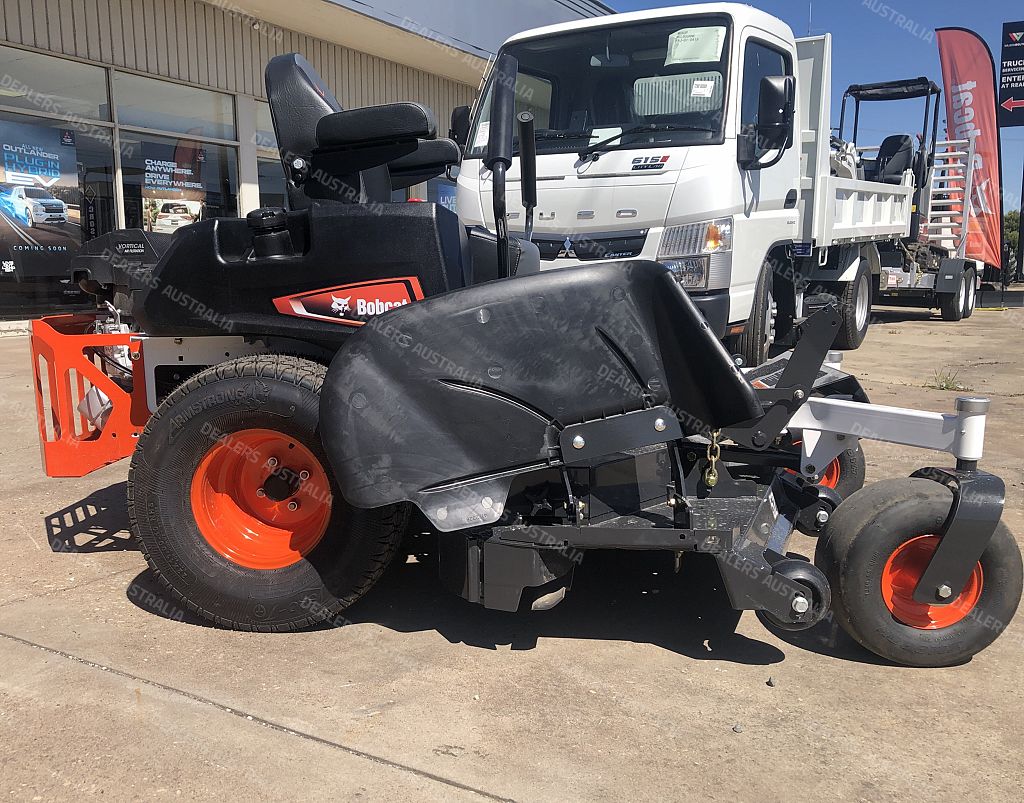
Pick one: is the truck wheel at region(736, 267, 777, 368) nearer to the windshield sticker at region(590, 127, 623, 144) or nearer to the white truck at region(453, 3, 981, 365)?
the white truck at region(453, 3, 981, 365)

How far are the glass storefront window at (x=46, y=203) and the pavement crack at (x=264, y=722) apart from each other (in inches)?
356

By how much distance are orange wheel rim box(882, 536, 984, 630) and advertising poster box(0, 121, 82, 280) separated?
35.1 ft

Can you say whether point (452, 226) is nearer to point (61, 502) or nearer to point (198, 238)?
point (198, 238)

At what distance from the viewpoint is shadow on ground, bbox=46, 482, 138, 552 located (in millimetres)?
3928

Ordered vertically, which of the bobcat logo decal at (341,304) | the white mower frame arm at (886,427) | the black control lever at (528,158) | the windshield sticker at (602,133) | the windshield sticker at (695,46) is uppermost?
the windshield sticker at (695,46)

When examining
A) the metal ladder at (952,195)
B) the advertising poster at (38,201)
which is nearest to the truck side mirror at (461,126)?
the advertising poster at (38,201)

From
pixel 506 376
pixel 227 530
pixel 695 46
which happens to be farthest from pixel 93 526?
pixel 695 46

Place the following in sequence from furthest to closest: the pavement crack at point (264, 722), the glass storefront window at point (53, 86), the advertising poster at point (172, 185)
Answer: the advertising poster at point (172, 185)
the glass storefront window at point (53, 86)
the pavement crack at point (264, 722)

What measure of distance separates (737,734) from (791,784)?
9.3 inches

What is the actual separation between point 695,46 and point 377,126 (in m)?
3.71

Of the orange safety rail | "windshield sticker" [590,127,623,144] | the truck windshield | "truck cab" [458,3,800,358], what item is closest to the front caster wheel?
the orange safety rail

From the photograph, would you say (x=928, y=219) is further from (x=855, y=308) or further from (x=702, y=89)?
(x=702, y=89)

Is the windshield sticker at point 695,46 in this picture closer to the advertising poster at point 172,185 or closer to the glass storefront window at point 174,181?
the glass storefront window at point 174,181

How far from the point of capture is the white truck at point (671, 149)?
5.54 metres
